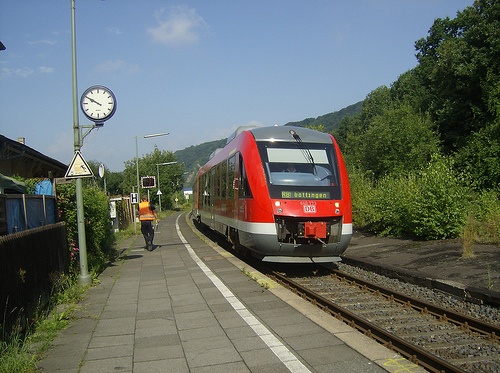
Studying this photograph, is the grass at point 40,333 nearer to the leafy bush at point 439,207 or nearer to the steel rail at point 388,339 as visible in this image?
the steel rail at point 388,339

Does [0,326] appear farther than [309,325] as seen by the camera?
No

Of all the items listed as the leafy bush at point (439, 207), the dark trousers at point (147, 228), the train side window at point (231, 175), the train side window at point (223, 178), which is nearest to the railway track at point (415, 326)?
the train side window at point (231, 175)

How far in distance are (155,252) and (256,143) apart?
676 cm

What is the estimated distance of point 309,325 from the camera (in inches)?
237

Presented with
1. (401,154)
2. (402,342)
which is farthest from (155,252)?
(401,154)

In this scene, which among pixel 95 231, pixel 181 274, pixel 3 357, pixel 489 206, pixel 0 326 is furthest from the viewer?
pixel 489 206

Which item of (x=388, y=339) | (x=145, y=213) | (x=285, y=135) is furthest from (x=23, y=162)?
(x=388, y=339)

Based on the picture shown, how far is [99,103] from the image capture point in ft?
34.8

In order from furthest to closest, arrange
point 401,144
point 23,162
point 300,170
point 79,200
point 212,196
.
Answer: point 401,144
point 212,196
point 23,162
point 300,170
point 79,200

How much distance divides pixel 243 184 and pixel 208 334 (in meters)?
5.15

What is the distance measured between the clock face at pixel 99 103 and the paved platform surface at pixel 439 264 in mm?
6918

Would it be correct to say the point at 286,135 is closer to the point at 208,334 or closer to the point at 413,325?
the point at 413,325

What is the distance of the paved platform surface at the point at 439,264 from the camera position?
8.00 metres

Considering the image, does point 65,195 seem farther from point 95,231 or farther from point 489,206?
point 489,206
